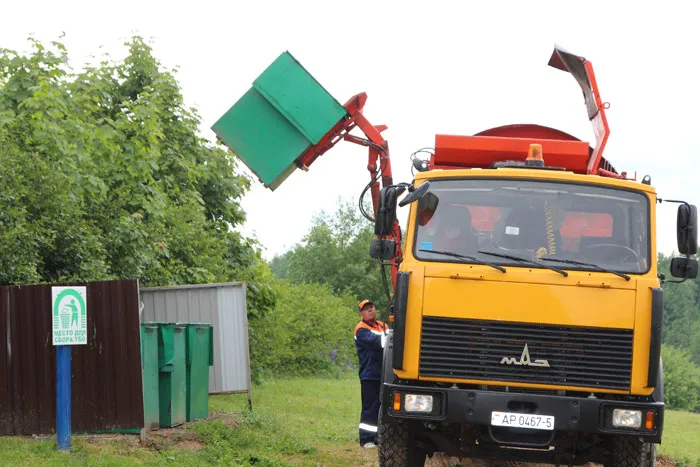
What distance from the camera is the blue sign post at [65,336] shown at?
9.98 m

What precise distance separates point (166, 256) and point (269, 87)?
6907 mm

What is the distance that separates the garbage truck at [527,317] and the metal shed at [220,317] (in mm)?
7806

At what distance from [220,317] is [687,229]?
31.9 feet

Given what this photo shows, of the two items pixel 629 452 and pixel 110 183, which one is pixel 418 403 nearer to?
pixel 629 452

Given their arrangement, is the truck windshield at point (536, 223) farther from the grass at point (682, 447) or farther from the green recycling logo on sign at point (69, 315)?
the grass at point (682, 447)

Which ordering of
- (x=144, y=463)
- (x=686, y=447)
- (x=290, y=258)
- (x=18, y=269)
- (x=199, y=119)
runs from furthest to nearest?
(x=290, y=258), (x=199, y=119), (x=686, y=447), (x=18, y=269), (x=144, y=463)

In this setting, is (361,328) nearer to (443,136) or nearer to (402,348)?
(443,136)

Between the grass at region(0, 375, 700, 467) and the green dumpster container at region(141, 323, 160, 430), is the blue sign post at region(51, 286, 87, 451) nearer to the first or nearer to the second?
the grass at region(0, 375, 700, 467)

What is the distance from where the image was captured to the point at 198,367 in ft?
46.2

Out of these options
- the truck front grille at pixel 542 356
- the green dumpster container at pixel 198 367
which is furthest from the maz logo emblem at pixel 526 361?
the green dumpster container at pixel 198 367

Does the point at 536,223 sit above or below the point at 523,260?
above

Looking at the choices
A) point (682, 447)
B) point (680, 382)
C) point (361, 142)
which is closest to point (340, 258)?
point (680, 382)

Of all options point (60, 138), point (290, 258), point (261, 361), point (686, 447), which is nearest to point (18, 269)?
point (60, 138)

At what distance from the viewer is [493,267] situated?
8102 millimetres
